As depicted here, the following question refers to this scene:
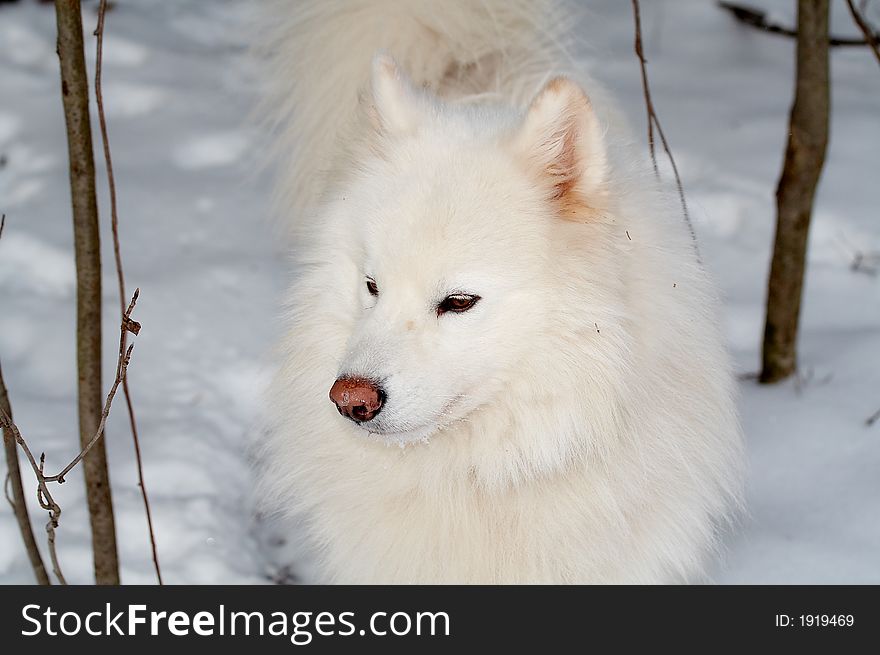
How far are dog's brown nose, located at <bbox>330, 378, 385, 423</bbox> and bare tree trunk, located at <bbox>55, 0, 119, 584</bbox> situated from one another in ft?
2.61

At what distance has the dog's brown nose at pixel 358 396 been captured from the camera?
216cm

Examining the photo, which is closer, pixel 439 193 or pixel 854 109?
pixel 439 193

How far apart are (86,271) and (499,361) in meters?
1.06

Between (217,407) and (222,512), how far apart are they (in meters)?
0.56

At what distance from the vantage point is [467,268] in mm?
2275

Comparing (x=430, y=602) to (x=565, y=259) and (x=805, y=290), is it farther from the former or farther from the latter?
(x=805, y=290)

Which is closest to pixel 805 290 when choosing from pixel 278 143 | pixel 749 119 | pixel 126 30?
pixel 749 119

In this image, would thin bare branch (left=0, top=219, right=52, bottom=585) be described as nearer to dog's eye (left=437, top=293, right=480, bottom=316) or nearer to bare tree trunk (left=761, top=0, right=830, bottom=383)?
dog's eye (left=437, top=293, right=480, bottom=316)

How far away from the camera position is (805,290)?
4367 mm

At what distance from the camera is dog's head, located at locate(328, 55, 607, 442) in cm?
221

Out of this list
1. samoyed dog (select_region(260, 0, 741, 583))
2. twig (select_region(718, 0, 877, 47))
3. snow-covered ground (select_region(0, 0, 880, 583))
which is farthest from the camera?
twig (select_region(718, 0, 877, 47))

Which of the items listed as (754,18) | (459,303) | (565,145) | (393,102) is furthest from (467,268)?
(754,18)

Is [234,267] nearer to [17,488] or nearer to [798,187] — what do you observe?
[17,488]

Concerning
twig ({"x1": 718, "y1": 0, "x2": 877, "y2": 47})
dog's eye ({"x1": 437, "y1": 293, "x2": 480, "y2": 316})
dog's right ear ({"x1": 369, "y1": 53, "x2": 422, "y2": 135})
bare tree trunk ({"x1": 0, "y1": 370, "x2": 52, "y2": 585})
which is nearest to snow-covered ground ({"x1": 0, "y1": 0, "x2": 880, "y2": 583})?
twig ({"x1": 718, "y1": 0, "x2": 877, "y2": 47})
